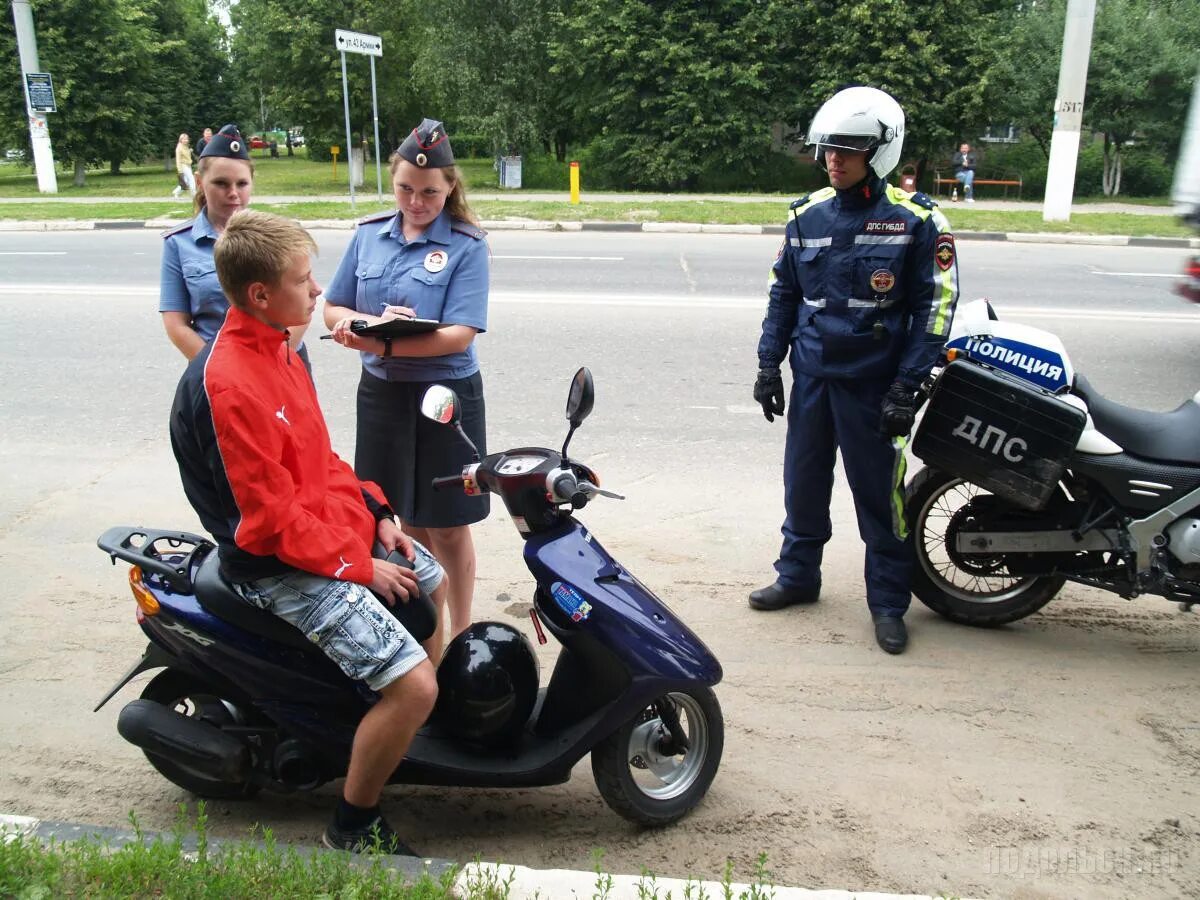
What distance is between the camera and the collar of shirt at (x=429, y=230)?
365 centimetres

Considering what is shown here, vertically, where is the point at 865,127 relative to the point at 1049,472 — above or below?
above

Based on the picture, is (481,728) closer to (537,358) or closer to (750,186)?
(537,358)

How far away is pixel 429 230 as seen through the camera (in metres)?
3.66

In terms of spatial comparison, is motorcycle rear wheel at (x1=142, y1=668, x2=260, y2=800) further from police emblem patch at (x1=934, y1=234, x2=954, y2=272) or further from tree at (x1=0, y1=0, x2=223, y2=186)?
tree at (x1=0, y1=0, x2=223, y2=186)

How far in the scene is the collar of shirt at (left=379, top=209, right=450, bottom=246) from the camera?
12.0 feet

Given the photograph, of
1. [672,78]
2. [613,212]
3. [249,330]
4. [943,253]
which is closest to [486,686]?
[249,330]

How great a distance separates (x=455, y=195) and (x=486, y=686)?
1719 millimetres

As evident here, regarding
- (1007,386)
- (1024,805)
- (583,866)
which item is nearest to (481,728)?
(583,866)

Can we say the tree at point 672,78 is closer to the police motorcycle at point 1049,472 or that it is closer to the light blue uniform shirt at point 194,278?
the police motorcycle at point 1049,472

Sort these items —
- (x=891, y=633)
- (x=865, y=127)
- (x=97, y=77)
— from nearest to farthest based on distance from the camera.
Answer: (x=865, y=127) < (x=891, y=633) < (x=97, y=77)

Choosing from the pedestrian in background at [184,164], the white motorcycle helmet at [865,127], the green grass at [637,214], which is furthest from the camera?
the pedestrian in background at [184,164]

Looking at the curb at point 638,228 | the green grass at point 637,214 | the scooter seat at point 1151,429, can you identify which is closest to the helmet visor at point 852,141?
the scooter seat at point 1151,429

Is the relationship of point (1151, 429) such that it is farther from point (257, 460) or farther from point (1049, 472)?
point (257, 460)

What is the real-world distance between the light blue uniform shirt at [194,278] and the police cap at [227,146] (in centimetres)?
23
